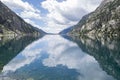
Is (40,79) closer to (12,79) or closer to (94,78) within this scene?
(12,79)

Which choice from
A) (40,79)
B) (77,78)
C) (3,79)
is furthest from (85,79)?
(3,79)

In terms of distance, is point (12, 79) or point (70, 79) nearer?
point (12, 79)

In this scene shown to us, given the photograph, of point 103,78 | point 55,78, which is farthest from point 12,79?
point 103,78

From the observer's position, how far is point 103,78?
182 feet

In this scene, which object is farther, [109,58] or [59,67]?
[109,58]

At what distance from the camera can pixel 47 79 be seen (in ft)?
170

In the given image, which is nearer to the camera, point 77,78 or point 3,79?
point 3,79

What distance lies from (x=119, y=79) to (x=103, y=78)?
385 centimetres

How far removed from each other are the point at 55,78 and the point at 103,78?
10630 mm

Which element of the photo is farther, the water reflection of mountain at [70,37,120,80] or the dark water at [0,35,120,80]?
the water reflection of mountain at [70,37,120,80]

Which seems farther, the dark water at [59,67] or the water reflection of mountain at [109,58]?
the water reflection of mountain at [109,58]

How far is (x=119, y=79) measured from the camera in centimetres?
5303

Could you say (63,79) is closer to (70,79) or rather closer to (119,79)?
(70,79)

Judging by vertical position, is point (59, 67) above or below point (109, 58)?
below
